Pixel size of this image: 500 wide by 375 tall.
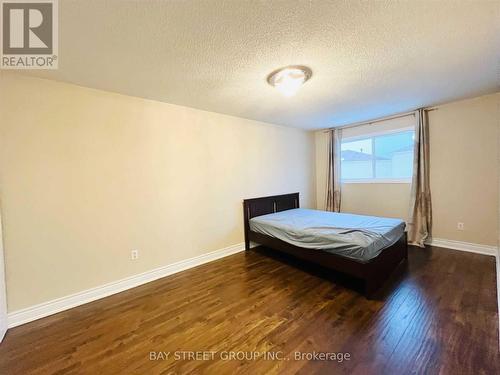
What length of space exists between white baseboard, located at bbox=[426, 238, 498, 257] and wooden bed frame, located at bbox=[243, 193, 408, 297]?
36.1 inches

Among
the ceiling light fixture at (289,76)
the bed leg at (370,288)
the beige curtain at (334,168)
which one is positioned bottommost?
the bed leg at (370,288)

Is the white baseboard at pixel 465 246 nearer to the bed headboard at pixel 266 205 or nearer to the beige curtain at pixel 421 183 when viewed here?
the beige curtain at pixel 421 183

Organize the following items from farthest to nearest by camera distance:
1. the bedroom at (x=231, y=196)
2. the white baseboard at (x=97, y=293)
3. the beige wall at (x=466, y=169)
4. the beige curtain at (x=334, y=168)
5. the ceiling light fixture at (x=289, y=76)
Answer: the beige curtain at (x=334, y=168) → the beige wall at (x=466, y=169) → the ceiling light fixture at (x=289, y=76) → the white baseboard at (x=97, y=293) → the bedroom at (x=231, y=196)

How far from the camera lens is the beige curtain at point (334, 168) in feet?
15.7

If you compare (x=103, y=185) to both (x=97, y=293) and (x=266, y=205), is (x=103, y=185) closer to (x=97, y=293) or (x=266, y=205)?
(x=97, y=293)

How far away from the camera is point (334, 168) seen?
4.82 meters

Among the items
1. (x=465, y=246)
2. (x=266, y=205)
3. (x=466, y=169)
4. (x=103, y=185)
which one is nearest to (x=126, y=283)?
(x=103, y=185)

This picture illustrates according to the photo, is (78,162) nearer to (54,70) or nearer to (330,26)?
(54,70)

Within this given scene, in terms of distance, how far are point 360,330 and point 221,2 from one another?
258 cm

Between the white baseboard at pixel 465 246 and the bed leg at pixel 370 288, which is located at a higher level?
the white baseboard at pixel 465 246

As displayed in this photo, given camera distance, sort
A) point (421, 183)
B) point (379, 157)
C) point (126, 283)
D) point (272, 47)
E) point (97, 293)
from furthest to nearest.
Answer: point (379, 157) < point (421, 183) < point (126, 283) < point (97, 293) < point (272, 47)

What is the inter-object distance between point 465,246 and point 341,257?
2502mm

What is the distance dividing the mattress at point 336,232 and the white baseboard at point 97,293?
110 centimetres

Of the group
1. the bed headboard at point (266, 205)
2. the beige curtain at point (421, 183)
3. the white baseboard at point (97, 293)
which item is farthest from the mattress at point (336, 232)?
the white baseboard at point (97, 293)
